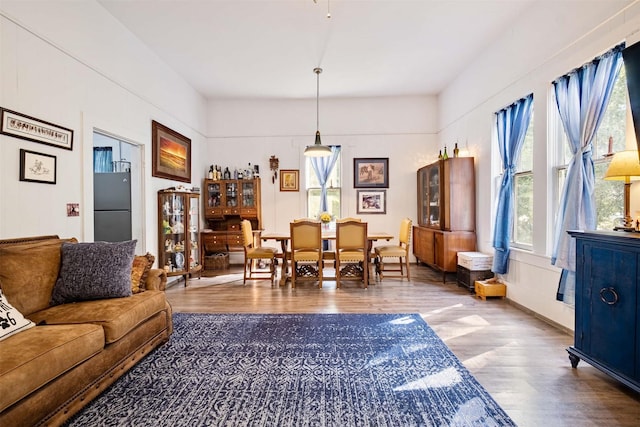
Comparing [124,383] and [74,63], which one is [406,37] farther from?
[124,383]

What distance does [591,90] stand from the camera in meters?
2.81

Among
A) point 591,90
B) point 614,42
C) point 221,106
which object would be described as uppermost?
point 221,106

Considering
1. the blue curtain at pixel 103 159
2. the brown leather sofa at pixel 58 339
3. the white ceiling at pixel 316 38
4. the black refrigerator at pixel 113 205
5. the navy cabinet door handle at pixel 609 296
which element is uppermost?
the white ceiling at pixel 316 38

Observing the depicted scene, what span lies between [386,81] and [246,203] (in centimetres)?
366

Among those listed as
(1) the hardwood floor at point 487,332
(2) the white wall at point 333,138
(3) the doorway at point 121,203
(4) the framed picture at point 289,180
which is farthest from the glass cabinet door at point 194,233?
(4) the framed picture at point 289,180

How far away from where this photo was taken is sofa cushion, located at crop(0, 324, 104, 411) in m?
1.47

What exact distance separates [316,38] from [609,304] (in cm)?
421

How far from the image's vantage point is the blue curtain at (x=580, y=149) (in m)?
2.72

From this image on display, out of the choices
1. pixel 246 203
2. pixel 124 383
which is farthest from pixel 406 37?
pixel 124 383

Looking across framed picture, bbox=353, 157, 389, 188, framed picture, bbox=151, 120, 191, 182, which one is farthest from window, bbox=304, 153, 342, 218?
framed picture, bbox=151, 120, 191, 182

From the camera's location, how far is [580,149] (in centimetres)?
286

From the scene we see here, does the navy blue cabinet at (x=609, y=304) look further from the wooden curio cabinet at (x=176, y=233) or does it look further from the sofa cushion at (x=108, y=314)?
the wooden curio cabinet at (x=176, y=233)

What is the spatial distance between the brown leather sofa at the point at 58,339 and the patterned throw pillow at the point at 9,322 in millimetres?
38

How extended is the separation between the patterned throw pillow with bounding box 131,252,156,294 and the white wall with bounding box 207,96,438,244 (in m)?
3.98
